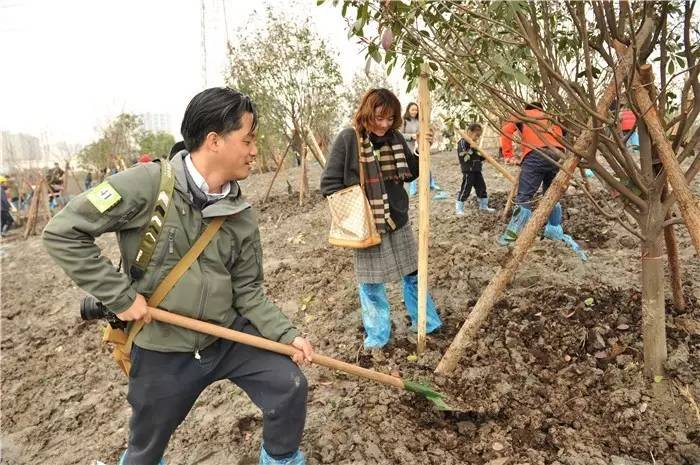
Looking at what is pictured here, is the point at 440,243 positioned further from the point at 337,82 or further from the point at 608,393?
the point at 337,82

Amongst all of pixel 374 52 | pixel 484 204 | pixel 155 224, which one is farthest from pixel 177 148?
pixel 484 204

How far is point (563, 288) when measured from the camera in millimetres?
3725

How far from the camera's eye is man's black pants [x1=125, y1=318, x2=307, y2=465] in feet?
6.70

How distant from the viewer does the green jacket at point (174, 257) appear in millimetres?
1814

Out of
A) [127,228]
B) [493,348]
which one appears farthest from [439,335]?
[127,228]

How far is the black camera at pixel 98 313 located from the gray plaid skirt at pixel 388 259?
1.71 m

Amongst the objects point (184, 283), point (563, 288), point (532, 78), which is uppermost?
point (532, 78)

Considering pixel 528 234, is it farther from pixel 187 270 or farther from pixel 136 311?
pixel 136 311

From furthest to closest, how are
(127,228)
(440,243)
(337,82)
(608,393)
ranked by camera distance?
(337,82) < (440,243) < (608,393) < (127,228)

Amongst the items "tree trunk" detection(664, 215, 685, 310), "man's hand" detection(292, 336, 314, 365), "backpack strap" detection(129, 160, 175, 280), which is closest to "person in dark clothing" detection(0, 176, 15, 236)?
"backpack strap" detection(129, 160, 175, 280)

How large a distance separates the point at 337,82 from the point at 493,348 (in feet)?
25.8

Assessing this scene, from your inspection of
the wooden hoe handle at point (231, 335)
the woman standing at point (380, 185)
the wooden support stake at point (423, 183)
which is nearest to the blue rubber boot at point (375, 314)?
the woman standing at point (380, 185)

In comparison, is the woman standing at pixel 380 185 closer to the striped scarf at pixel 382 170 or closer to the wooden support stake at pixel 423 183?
the striped scarf at pixel 382 170

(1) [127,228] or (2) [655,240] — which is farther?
(2) [655,240]
